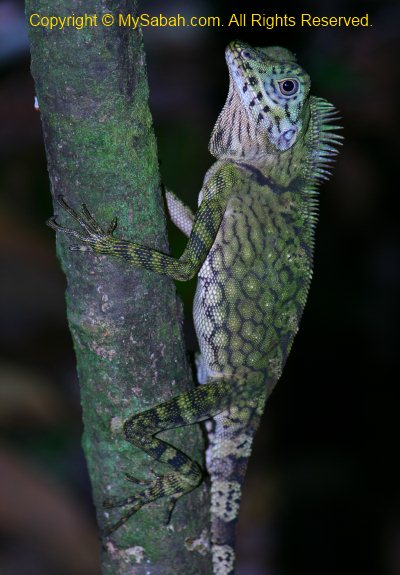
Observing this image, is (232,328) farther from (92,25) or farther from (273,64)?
(92,25)

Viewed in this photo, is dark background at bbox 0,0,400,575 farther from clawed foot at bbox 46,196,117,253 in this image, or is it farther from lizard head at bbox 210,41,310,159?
clawed foot at bbox 46,196,117,253

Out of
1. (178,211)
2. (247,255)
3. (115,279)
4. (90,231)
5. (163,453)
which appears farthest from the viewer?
(178,211)

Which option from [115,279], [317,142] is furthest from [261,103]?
[115,279]

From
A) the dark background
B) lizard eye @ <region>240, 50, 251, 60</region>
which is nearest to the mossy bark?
lizard eye @ <region>240, 50, 251, 60</region>

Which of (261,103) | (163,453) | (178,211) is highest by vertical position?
(261,103)

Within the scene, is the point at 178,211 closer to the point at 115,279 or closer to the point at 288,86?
the point at 288,86

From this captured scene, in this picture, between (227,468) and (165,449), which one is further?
(227,468)
